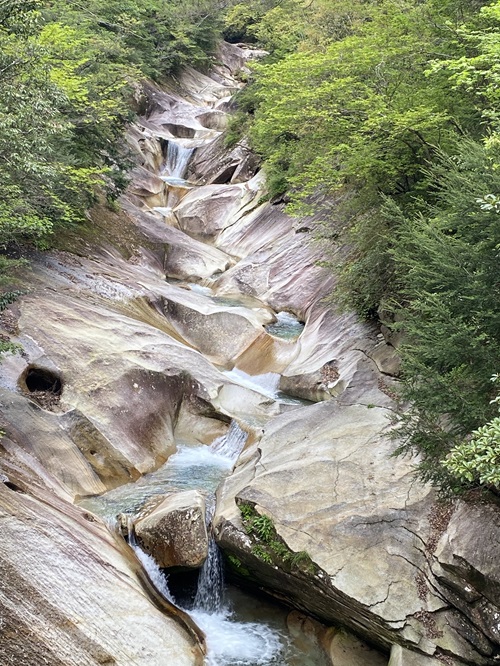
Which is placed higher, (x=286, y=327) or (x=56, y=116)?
(x=56, y=116)

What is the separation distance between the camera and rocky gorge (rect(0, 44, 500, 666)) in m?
6.56

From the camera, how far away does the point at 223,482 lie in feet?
33.2

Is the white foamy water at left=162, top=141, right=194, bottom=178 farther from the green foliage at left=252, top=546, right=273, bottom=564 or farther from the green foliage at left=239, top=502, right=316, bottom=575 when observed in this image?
the green foliage at left=252, top=546, right=273, bottom=564

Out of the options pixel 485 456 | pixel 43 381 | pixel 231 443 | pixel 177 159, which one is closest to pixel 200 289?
pixel 231 443

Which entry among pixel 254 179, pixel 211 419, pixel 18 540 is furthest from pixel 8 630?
pixel 254 179

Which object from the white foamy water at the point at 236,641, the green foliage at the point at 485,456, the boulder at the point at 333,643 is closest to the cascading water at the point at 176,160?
the white foamy water at the point at 236,641

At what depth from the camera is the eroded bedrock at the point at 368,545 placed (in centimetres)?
660

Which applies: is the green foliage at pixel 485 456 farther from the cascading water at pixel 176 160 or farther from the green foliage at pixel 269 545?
the cascading water at pixel 176 160

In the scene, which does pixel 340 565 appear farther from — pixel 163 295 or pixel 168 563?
pixel 163 295

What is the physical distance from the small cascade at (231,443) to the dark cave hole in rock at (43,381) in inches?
151

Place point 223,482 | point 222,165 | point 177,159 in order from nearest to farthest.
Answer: point 223,482, point 222,165, point 177,159

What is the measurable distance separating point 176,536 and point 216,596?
1.23m

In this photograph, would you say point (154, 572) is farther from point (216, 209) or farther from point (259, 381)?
point (216, 209)

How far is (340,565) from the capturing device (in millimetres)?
7406
